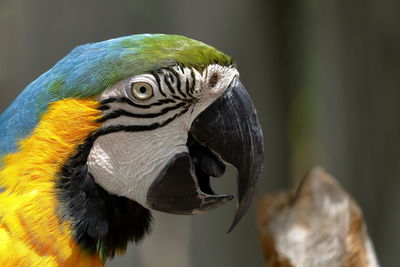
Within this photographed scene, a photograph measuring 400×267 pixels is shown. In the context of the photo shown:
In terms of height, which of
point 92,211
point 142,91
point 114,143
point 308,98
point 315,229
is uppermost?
point 142,91

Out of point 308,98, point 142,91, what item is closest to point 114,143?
point 142,91

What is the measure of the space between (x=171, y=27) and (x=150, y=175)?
1.93 metres

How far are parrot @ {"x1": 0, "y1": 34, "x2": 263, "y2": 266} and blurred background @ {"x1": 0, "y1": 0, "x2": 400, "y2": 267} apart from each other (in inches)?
71.1

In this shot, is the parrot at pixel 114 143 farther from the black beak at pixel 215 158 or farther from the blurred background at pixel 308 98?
the blurred background at pixel 308 98

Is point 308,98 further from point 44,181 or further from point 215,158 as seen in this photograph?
point 44,181

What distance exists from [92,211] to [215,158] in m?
0.30

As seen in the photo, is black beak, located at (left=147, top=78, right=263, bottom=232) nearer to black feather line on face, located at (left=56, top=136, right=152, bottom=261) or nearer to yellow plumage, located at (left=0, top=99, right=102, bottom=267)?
black feather line on face, located at (left=56, top=136, right=152, bottom=261)

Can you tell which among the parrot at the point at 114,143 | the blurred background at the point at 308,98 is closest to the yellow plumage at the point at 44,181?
the parrot at the point at 114,143

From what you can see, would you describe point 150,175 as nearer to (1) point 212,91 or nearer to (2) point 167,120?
(2) point 167,120

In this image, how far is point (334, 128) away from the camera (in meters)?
3.83

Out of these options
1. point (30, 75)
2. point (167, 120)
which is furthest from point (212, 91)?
point (30, 75)

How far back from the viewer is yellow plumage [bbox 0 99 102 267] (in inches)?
48.4

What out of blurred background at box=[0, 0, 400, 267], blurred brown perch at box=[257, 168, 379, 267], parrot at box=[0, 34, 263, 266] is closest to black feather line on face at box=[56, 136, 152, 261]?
parrot at box=[0, 34, 263, 266]

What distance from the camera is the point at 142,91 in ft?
4.21
